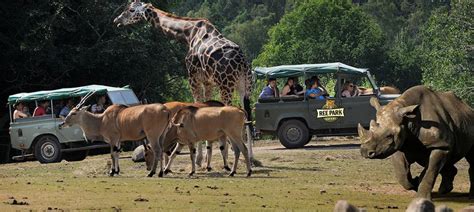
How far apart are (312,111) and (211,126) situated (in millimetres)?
8879

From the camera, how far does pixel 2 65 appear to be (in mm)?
37156

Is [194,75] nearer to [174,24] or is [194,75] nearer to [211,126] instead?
[174,24]

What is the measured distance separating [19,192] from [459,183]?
748 cm

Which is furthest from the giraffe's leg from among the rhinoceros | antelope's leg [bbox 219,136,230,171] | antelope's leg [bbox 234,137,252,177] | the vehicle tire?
the rhinoceros

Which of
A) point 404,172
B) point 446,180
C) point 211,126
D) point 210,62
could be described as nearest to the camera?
point 404,172

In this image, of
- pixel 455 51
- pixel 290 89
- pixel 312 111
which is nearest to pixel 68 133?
pixel 290 89

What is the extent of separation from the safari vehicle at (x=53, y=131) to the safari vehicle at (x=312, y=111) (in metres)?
3.57

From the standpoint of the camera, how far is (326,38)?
287 feet

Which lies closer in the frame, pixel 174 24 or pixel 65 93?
pixel 174 24

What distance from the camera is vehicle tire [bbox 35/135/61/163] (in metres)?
30.0

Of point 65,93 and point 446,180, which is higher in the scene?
point 65,93

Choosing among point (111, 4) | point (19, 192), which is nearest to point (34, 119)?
point (111, 4)

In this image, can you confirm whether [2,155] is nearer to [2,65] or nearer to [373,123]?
[2,65]

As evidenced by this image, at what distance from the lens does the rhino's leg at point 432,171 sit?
16.1m
